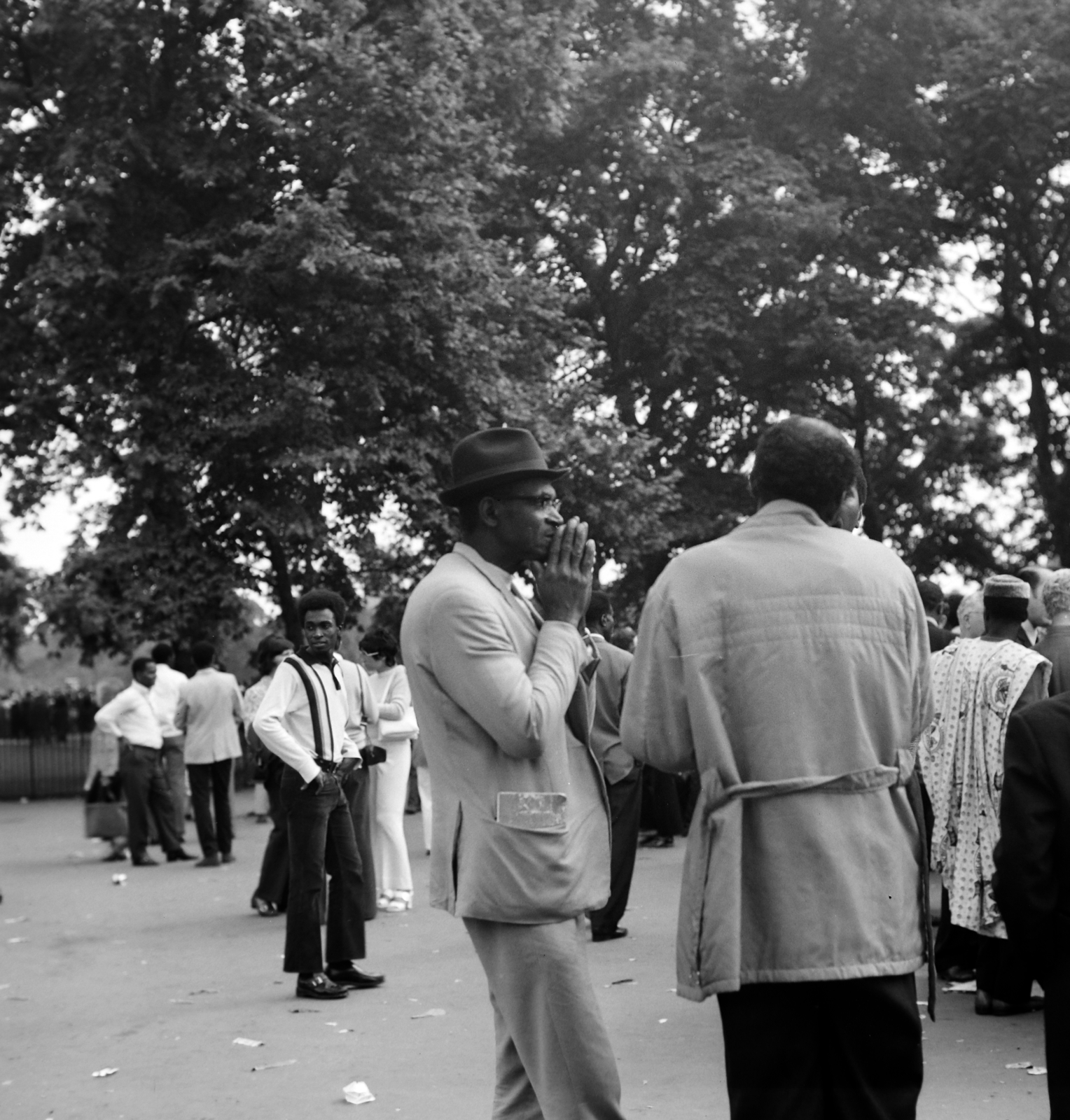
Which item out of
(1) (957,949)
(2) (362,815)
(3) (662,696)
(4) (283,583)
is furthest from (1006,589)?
(4) (283,583)

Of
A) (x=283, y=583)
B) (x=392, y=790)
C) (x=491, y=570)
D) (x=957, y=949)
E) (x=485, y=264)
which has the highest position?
(x=485, y=264)

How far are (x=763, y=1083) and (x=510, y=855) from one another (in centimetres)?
81

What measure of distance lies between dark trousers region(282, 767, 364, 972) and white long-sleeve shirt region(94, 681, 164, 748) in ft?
26.1

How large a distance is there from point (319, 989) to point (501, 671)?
4.92 m

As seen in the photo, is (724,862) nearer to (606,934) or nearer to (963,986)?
(963,986)

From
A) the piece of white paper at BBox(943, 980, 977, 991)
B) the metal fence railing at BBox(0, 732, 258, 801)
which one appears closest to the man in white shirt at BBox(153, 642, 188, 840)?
the metal fence railing at BBox(0, 732, 258, 801)

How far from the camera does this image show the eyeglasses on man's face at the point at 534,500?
14.3ft

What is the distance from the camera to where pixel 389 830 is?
12062 mm

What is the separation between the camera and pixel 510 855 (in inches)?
159

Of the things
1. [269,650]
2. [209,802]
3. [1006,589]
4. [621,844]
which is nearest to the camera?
[1006,589]

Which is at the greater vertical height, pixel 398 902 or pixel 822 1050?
pixel 822 1050

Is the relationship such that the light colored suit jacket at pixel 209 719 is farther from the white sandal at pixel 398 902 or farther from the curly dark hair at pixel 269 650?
the white sandal at pixel 398 902

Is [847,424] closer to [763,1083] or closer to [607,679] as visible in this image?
[607,679]

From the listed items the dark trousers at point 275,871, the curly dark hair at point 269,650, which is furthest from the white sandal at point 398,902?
the curly dark hair at point 269,650
